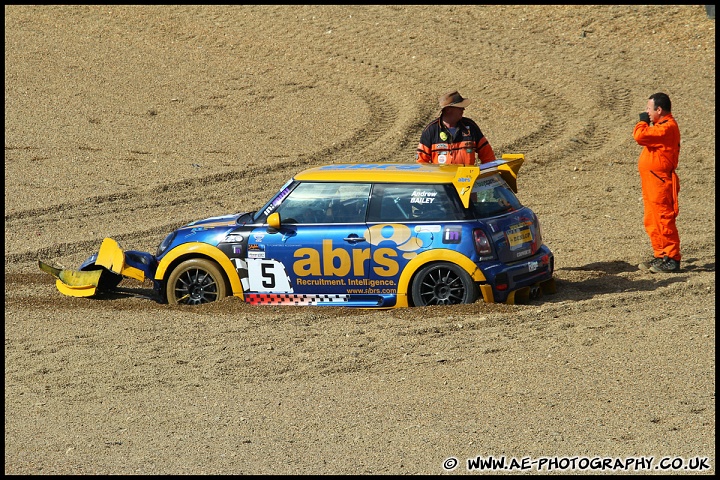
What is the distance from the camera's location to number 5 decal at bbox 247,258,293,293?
11.4 meters

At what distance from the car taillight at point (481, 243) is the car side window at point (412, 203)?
0.98 ft

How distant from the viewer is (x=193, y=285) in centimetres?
1174

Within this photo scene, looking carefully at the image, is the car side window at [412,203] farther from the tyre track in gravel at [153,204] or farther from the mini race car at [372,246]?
the tyre track in gravel at [153,204]

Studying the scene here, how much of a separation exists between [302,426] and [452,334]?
8.51 feet

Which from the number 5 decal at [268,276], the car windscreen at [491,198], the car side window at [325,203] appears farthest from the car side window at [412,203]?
the number 5 decal at [268,276]

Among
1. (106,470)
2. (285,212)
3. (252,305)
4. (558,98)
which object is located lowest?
(106,470)

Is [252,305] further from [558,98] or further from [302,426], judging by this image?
[558,98]

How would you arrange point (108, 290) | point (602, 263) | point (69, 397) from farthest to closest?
point (602, 263) → point (108, 290) → point (69, 397)

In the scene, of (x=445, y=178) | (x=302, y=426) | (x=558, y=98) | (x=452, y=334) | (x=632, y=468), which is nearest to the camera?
(x=632, y=468)

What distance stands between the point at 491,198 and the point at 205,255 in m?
3.03

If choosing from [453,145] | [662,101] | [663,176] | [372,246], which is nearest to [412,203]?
[372,246]

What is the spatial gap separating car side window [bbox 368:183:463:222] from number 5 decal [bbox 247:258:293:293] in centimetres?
108

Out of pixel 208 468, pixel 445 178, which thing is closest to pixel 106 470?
pixel 208 468

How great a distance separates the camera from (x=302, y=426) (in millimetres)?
8305
